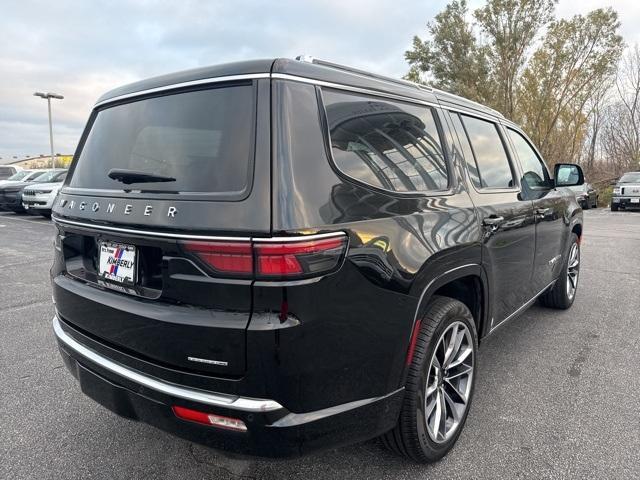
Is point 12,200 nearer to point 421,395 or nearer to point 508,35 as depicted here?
point 421,395

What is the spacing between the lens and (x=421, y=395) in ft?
6.91

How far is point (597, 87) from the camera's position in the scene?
2320cm

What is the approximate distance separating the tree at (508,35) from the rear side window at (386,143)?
930 inches

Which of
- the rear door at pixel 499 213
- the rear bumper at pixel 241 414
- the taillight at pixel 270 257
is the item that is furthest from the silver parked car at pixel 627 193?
the taillight at pixel 270 257

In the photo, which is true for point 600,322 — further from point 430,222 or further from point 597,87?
point 597,87

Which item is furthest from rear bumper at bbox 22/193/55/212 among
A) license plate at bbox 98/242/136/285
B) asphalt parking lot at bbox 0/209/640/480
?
license plate at bbox 98/242/136/285

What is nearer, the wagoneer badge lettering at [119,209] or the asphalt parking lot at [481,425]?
the wagoneer badge lettering at [119,209]

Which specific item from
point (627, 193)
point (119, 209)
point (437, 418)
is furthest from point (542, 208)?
point (627, 193)

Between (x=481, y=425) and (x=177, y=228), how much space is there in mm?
2086

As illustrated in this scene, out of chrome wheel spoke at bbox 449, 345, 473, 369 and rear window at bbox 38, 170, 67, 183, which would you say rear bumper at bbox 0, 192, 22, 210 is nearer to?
rear window at bbox 38, 170, 67, 183

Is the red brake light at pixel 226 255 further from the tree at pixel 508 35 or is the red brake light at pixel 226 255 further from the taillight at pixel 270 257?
the tree at pixel 508 35

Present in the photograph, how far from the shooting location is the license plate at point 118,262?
1.88 meters

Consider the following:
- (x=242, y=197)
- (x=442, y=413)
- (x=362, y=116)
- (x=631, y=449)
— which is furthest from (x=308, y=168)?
(x=631, y=449)

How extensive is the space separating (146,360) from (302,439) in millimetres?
704
